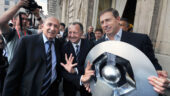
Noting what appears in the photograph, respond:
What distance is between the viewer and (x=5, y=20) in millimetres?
1545

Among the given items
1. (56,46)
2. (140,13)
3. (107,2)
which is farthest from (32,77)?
(107,2)

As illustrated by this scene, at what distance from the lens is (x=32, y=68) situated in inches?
51.9

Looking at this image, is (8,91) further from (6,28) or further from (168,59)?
(168,59)

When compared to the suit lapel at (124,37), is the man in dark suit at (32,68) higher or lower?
lower

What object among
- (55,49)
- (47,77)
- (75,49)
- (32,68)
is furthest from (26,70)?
(75,49)

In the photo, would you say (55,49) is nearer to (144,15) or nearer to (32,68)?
(32,68)

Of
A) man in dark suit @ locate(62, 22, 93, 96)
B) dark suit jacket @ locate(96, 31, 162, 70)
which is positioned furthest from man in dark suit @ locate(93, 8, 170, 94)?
man in dark suit @ locate(62, 22, 93, 96)

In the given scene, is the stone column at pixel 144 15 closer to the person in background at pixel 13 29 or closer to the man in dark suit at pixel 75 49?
the man in dark suit at pixel 75 49

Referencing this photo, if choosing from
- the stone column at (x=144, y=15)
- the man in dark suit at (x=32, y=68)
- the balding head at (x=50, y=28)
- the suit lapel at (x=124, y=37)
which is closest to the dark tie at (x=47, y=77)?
the man in dark suit at (x=32, y=68)

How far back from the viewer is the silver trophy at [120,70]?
26.8 inches

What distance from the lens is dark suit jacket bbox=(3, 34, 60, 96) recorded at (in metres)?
1.28

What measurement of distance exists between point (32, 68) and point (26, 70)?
66mm

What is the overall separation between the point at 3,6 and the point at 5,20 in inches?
1956

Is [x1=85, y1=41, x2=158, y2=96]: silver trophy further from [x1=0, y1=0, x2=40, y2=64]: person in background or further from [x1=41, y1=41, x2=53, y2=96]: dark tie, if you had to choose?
[x1=0, y1=0, x2=40, y2=64]: person in background
